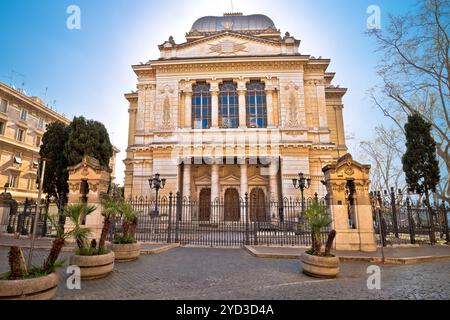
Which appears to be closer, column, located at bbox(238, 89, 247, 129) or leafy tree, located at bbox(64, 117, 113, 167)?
leafy tree, located at bbox(64, 117, 113, 167)

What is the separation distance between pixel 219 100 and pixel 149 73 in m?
9.62

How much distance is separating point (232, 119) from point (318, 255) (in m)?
21.6

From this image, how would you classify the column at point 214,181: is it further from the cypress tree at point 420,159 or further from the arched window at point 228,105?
the cypress tree at point 420,159

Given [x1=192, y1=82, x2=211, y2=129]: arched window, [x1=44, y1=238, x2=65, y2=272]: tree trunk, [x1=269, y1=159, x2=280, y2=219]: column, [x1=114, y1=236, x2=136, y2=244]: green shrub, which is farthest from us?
[x1=192, y1=82, x2=211, y2=129]: arched window

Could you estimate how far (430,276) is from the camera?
6590mm

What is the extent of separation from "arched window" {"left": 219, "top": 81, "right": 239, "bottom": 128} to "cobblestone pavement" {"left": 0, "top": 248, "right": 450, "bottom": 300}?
20.0 m

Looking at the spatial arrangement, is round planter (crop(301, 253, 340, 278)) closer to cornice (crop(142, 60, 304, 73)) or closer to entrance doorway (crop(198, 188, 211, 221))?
entrance doorway (crop(198, 188, 211, 221))

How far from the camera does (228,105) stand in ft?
89.1

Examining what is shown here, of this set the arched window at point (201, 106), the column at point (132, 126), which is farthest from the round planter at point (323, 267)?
the column at point (132, 126)

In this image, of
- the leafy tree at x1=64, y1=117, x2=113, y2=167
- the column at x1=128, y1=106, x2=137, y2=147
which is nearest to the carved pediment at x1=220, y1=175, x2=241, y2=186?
the leafy tree at x1=64, y1=117, x2=113, y2=167

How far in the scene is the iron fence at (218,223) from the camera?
44.1 feet

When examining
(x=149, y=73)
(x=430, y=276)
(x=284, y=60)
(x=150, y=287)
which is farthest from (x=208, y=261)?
(x=149, y=73)

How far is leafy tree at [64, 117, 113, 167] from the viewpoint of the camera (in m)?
15.9
